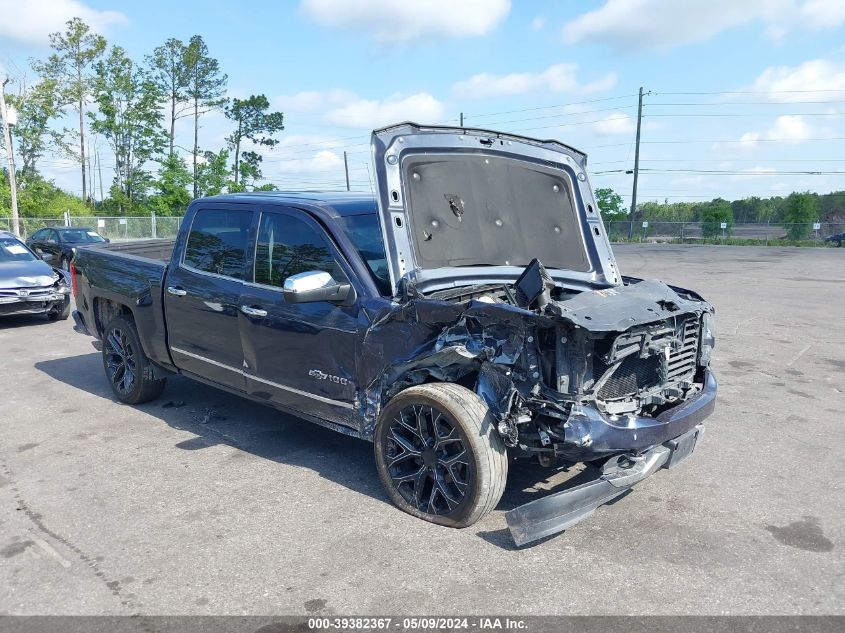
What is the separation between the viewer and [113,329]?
6.62m

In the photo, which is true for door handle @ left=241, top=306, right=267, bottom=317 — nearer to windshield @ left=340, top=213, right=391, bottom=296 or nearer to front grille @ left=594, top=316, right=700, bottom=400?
windshield @ left=340, top=213, right=391, bottom=296

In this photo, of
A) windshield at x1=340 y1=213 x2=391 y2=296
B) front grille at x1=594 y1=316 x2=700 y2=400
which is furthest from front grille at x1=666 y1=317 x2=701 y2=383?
windshield at x1=340 y1=213 x2=391 y2=296

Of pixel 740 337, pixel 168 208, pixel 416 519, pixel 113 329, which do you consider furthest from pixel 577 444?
pixel 168 208

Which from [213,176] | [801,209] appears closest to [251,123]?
[213,176]

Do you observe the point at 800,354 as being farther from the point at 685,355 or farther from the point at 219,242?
the point at 219,242

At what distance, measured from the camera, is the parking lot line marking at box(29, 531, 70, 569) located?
12.1 feet

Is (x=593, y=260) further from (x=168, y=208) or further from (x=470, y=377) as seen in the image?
(x=168, y=208)

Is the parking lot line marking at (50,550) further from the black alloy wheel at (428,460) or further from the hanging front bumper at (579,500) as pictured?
the hanging front bumper at (579,500)

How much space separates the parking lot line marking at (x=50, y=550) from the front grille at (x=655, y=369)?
2.91 m

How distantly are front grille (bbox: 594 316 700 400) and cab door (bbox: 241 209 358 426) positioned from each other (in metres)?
1.55

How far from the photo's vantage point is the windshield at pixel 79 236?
68.2 feet

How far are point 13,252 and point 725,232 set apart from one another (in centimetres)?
4389

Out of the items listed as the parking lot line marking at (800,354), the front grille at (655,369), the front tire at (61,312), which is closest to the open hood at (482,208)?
the front grille at (655,369)

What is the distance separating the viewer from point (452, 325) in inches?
156
